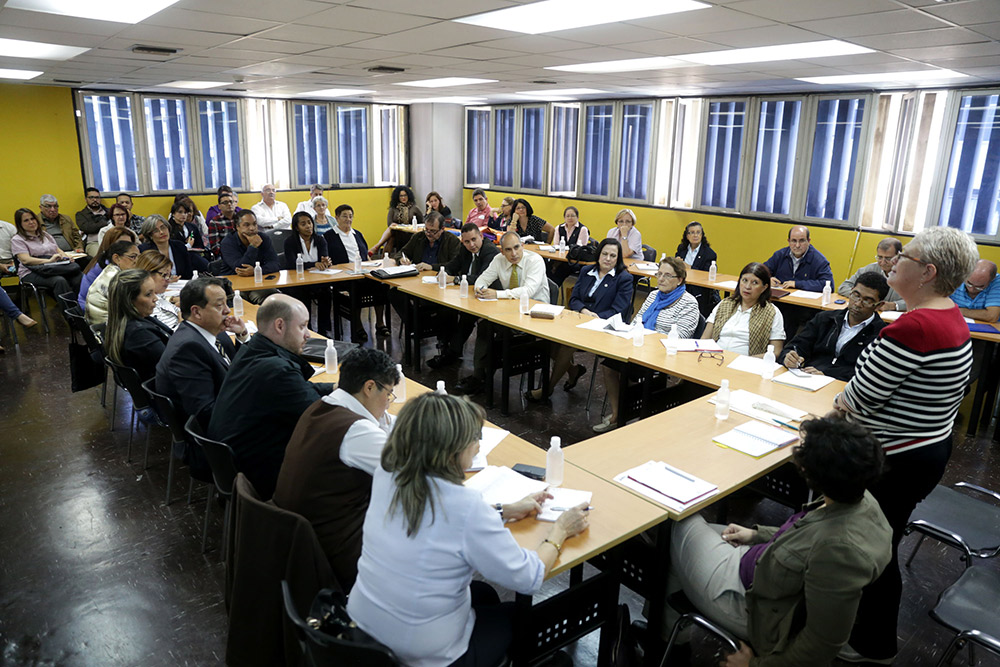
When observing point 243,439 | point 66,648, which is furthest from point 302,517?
point 66,648

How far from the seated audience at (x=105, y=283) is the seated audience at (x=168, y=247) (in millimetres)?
902

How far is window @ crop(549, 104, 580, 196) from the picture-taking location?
36.9ft

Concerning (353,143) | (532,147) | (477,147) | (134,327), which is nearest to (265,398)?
(134,327)

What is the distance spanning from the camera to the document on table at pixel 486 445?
264 centimetres

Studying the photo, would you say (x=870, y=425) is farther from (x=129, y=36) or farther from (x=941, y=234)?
(x=129, y=36)

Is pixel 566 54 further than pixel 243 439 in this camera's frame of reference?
Yes

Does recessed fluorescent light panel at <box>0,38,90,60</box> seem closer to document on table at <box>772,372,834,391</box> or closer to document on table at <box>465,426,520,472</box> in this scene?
document on table at <box>465,426,520,472</box>

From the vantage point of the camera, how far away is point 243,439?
107 inches

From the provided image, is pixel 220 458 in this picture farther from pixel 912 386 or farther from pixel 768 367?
pixel 768 367

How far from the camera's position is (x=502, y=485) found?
8.17 feet

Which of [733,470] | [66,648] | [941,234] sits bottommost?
[66,648]

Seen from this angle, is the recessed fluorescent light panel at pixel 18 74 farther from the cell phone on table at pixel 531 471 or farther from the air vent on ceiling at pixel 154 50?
the cell phone on table at pixel 531 471

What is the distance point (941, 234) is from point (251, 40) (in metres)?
4.65

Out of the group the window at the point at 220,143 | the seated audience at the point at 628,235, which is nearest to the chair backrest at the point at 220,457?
the seated audience at the point at 628,235
